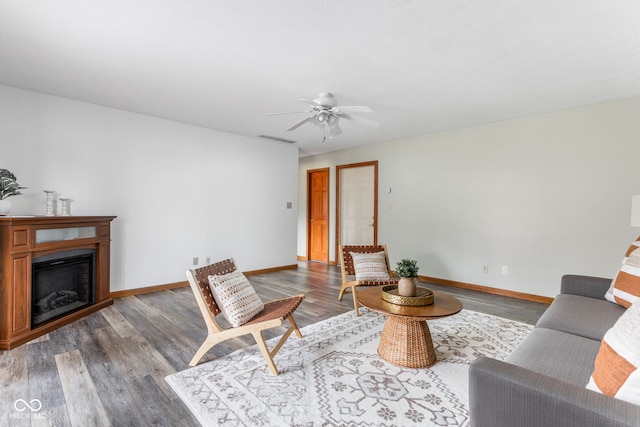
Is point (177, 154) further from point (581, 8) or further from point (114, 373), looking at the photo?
point (581, 8)

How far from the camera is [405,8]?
1.89 m

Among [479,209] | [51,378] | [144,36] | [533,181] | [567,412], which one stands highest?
[144,36]

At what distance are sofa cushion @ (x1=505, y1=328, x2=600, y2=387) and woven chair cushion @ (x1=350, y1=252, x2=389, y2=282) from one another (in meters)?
1.83

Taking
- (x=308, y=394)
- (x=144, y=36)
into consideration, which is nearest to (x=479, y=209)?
(x=308, y=394)

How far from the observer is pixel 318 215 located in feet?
22.6

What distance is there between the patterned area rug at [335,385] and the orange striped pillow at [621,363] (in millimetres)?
884

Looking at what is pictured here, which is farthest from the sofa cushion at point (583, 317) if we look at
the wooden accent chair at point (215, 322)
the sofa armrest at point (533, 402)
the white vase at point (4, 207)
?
the white vase at point (4, 207)

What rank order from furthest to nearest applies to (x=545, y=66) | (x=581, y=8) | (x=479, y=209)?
(x=479, y=209), (x=545, y=66), (x=581, y=8)

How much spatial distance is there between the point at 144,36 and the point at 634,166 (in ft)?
16.0

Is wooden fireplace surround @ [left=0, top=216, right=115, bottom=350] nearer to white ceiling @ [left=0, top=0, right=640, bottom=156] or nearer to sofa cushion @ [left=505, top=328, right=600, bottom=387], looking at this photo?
white ceiling @ [left=0, top=0, right=640, bottom=156]

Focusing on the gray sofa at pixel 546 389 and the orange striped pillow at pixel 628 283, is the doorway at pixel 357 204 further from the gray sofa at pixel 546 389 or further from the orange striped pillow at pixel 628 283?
the gray sofa at pixel 546 389

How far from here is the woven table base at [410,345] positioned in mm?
2240

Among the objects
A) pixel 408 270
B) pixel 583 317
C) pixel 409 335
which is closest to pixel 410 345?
pixel 409 335

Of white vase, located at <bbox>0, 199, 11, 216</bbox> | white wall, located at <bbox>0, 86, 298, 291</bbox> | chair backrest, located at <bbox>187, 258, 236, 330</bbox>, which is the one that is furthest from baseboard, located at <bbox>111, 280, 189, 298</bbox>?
chair backrest, located at <bbox>187, 258, 236, 330</bbox>
